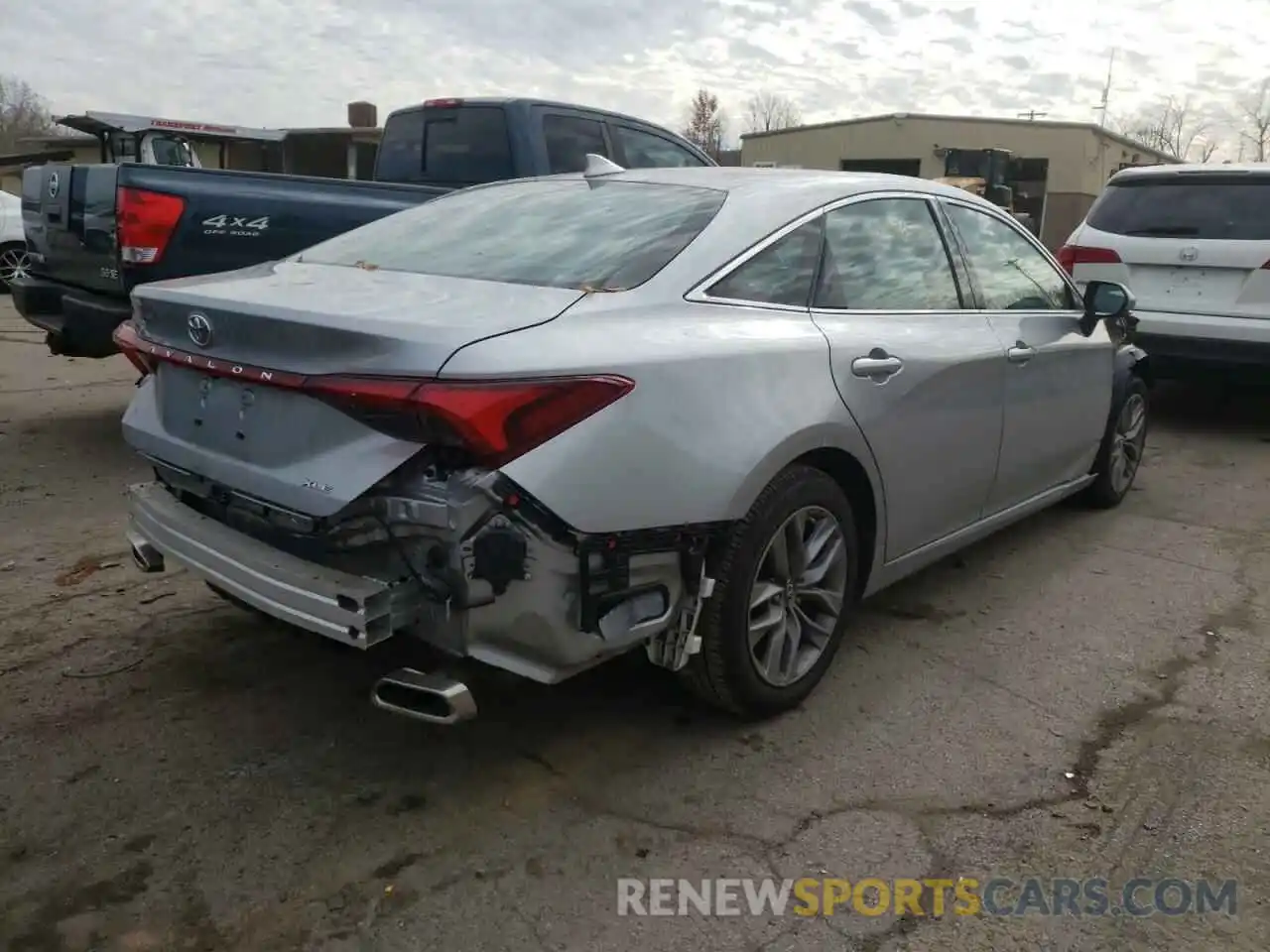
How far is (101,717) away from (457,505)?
5.13 ft

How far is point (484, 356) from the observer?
2.38 metres

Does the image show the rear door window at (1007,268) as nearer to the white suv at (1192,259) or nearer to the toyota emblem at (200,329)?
the white suv at (1192,259)

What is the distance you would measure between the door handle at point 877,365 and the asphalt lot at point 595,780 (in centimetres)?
103

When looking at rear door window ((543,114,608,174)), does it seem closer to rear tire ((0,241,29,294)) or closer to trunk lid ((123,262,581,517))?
trunk lid ((123,262,581,517))

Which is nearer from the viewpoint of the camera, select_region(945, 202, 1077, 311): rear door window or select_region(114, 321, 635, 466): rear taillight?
select_region(114, 321, 635, 466): rear taillight

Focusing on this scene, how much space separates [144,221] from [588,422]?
3797 millimetres

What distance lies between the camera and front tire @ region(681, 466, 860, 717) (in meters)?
2.91

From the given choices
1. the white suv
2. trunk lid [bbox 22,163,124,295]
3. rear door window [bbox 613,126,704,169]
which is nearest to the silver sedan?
trunk lid [bbox 22,163,124,295]

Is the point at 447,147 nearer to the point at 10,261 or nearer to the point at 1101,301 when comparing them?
the point at 1101,301

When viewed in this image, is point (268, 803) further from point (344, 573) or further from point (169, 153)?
point (169, 153)

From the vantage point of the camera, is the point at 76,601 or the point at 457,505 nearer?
the point at 457,505

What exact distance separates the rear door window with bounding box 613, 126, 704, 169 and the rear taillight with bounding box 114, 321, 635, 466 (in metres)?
5.19

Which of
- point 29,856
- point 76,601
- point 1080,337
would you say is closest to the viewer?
point 29,856

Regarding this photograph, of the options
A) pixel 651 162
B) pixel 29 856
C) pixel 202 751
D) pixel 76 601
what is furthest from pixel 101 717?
pixel 651 162
